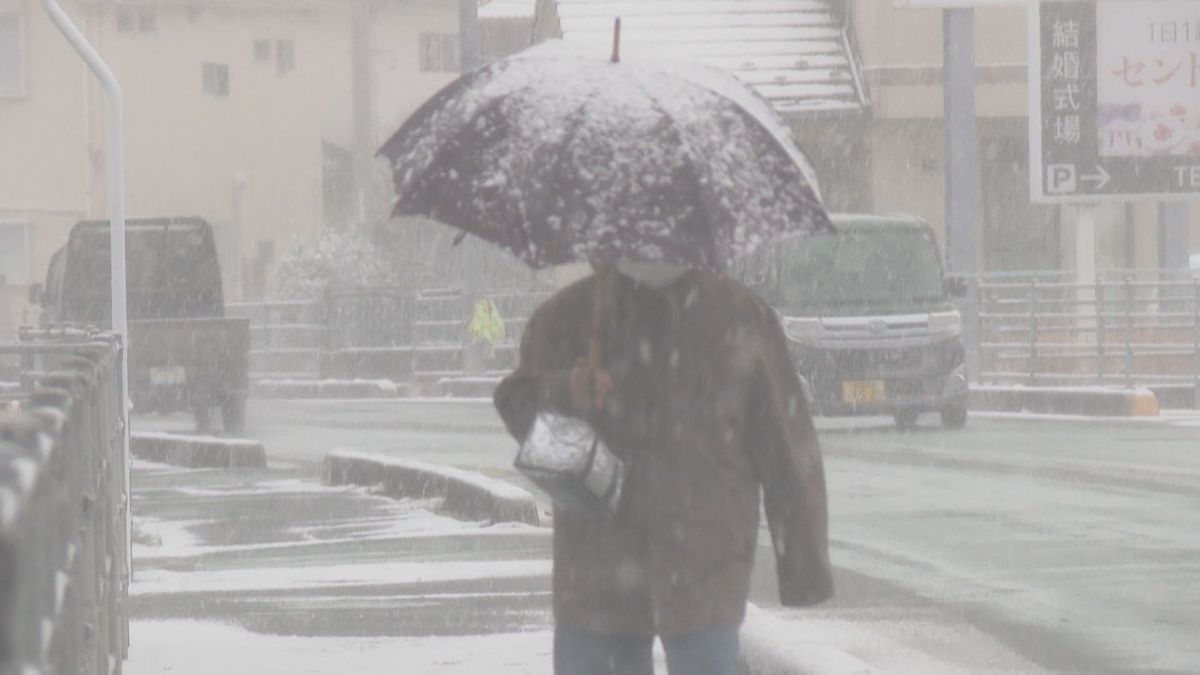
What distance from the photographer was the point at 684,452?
454 centimetres

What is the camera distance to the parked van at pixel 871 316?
1967 centimetres

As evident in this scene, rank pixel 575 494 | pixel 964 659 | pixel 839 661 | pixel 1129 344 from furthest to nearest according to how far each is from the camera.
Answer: pixel 1129 344 → pixel 964 659 → pixel 839 661 → pixel 575 494

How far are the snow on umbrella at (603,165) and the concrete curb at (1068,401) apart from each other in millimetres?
17207

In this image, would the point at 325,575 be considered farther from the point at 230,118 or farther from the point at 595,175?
the point at 230,118

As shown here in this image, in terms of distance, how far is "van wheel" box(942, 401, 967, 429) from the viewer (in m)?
20.0

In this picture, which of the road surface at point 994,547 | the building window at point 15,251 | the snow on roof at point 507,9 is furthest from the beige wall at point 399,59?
the road surface at point 994,547

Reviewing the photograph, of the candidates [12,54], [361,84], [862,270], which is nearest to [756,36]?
[862,270]

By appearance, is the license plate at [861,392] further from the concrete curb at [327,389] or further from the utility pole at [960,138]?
the concrete curb at [327,389]

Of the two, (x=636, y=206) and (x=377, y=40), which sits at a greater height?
(x=377, y=40)

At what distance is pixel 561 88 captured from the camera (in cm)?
477

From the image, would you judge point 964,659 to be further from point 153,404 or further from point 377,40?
point 377,40

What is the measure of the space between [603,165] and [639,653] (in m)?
0.96

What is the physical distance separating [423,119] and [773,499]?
1.12 meters

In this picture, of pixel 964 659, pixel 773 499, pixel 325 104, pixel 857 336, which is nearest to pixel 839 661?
pixel 964 659
